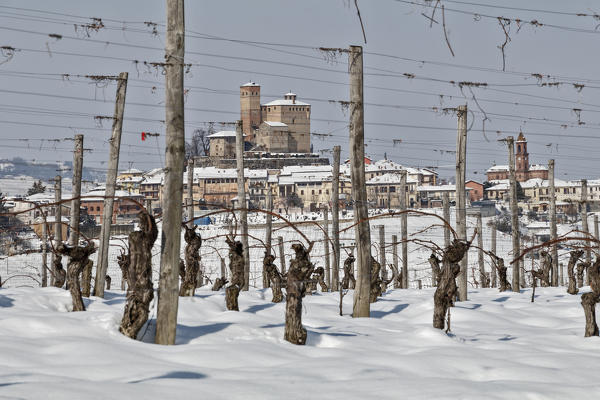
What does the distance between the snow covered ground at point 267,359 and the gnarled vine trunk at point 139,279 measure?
0.25 metres

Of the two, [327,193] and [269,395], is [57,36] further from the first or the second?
[327,193]

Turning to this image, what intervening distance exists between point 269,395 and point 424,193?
131331 mm

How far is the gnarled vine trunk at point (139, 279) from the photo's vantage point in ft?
28.8

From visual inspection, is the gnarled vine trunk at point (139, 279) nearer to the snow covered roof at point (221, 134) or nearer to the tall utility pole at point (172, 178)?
the tall utility pole at point (172, 178)

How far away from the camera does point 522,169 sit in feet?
558

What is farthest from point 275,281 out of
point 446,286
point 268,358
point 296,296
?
point 268,358

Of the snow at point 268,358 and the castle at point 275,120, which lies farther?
the castle at point 275,120

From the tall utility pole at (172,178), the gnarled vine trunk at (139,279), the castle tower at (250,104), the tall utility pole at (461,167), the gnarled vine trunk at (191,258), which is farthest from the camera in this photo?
the castle tower at (250,104)

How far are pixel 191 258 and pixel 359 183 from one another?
3435 millimetres

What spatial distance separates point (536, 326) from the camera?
13.9 meters

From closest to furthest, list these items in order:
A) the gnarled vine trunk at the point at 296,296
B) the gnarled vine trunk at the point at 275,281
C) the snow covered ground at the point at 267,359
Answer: the snow covered ground at the point at 267,359, the gnarled vine trunk at the point at 296,296, the gnarled vine trunk at the point at 275,281

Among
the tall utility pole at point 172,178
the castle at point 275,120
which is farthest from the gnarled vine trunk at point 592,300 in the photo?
the castle at point 275,120

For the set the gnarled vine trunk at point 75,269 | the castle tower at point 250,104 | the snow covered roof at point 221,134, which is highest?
the castle tower at point 250,104

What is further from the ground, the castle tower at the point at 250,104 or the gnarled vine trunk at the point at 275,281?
the castle tower at the point at 250,104
